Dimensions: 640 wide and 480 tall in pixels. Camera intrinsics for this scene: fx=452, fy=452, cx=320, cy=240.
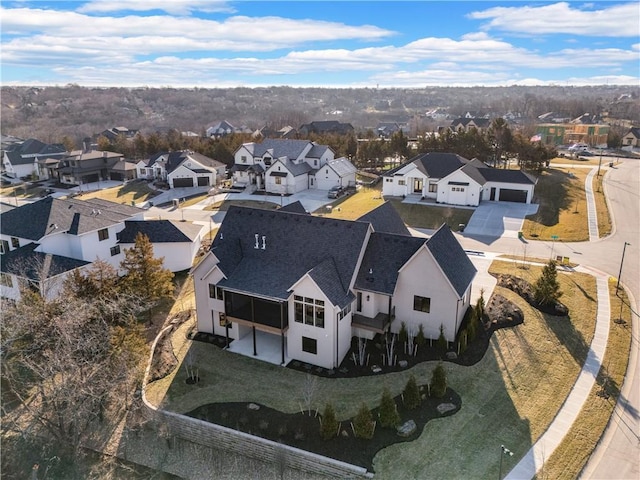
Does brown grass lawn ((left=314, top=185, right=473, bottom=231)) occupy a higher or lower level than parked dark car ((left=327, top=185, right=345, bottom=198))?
lower

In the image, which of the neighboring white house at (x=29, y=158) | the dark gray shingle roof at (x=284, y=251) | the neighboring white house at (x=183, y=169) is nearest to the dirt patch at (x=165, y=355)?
the dark gray shingle roof at (x=284, y=251)

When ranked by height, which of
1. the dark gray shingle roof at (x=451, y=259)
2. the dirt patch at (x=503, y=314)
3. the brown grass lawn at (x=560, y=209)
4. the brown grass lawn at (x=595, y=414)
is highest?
the dark gray shingle roof at (x=451, y=259)

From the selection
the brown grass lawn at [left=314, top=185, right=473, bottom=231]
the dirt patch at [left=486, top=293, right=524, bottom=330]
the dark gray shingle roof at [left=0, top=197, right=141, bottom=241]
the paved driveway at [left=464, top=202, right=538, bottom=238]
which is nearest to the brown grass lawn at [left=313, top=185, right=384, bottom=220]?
the brown grass lawn at [left=314, top=185, right=473, bottom=231]

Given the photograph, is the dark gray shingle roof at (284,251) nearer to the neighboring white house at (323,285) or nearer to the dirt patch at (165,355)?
the neighboring white house at (323,285)

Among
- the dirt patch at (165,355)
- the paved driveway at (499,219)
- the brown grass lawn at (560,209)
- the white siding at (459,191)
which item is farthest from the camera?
the white siding at (459,191)

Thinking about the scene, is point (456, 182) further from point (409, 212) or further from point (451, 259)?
point (451, 259)

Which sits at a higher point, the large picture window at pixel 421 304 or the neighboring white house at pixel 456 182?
the neighboring white house at pixel 456 182

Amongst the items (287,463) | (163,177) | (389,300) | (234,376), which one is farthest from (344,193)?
(287,463)

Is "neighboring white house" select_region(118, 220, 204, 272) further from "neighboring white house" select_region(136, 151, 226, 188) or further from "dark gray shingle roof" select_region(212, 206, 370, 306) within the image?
"neighboring white house" select_region(136, 151, 226, 188)
